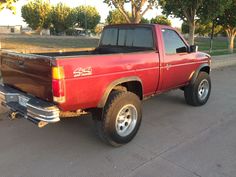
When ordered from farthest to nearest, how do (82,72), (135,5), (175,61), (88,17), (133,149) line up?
(88,17) → (135,5) → (175,61) → (133,149) → (82,72)

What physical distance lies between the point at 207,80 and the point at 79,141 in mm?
3631

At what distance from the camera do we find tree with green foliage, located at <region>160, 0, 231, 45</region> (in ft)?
46.3

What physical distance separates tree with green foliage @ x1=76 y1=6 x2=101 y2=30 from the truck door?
69275mm

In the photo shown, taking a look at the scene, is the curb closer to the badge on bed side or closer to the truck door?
the truck door

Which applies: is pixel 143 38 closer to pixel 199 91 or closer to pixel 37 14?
pixel 199 91

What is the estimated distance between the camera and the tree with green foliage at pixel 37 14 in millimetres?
60812

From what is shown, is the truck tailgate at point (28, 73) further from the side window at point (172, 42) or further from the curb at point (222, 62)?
the curb at point (222, 62)

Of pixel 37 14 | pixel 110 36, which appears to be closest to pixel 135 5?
pixel 110 36

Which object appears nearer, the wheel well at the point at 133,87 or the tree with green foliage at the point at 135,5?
the wheel well at the point at 133,87

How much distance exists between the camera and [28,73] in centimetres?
393

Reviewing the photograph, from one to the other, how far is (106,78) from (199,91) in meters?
3.20

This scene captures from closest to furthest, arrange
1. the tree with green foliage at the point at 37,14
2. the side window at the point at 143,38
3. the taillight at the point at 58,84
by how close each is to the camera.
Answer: the taillight at the point at 58,84 < the side window at the point at 143,38 < the tree with green foliage at the point at 37,14

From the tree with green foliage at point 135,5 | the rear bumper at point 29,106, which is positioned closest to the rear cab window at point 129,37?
the rear bumper at point 29,106

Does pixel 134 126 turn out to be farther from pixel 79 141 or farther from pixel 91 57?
pixel 91 57
